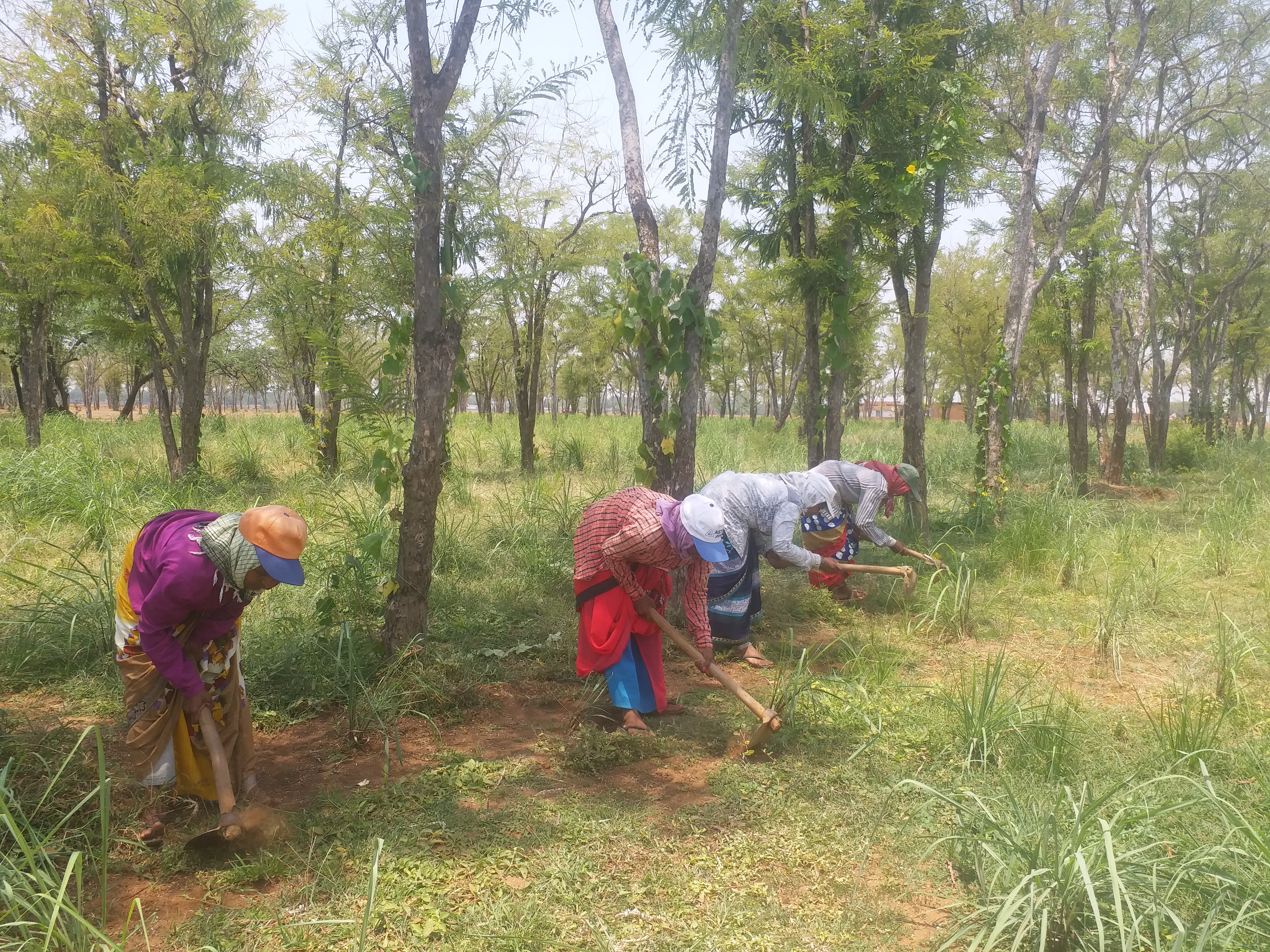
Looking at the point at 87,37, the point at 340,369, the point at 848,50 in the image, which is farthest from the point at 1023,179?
the point at 87,37

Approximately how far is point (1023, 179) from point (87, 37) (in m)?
9.54

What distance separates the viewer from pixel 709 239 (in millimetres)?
4672

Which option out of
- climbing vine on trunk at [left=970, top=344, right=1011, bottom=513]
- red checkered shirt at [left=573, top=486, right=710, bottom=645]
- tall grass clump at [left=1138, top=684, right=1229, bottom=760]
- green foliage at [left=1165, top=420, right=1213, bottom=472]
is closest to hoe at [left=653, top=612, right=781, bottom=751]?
red checkered shirt at [left=573, top=486, right=710, bottom=645]

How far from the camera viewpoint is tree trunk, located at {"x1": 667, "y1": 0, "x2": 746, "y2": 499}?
15.3ft

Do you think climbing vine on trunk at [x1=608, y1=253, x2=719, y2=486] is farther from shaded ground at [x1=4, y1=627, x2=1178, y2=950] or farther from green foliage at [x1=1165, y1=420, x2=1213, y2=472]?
green foliage at [x1=1165, y1=420, x2=1213, y2=472]

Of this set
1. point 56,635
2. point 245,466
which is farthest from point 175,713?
point 245,466

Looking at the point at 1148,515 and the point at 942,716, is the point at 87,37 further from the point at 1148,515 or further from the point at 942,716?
the point at 1148,515

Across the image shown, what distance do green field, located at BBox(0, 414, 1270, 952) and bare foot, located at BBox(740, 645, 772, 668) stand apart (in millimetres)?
183

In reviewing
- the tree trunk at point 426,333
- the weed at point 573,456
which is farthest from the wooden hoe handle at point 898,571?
the weed at point 573,456

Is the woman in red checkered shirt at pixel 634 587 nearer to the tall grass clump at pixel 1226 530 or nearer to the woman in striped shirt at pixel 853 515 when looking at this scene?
the woman in striped shirt at pixel 853 515

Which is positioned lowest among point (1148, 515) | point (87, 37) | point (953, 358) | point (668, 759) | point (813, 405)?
point (668, 759)

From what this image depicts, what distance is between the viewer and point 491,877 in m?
2.44

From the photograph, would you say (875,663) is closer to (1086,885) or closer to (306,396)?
(1086,885)

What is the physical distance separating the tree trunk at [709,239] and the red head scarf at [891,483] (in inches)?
59.1
